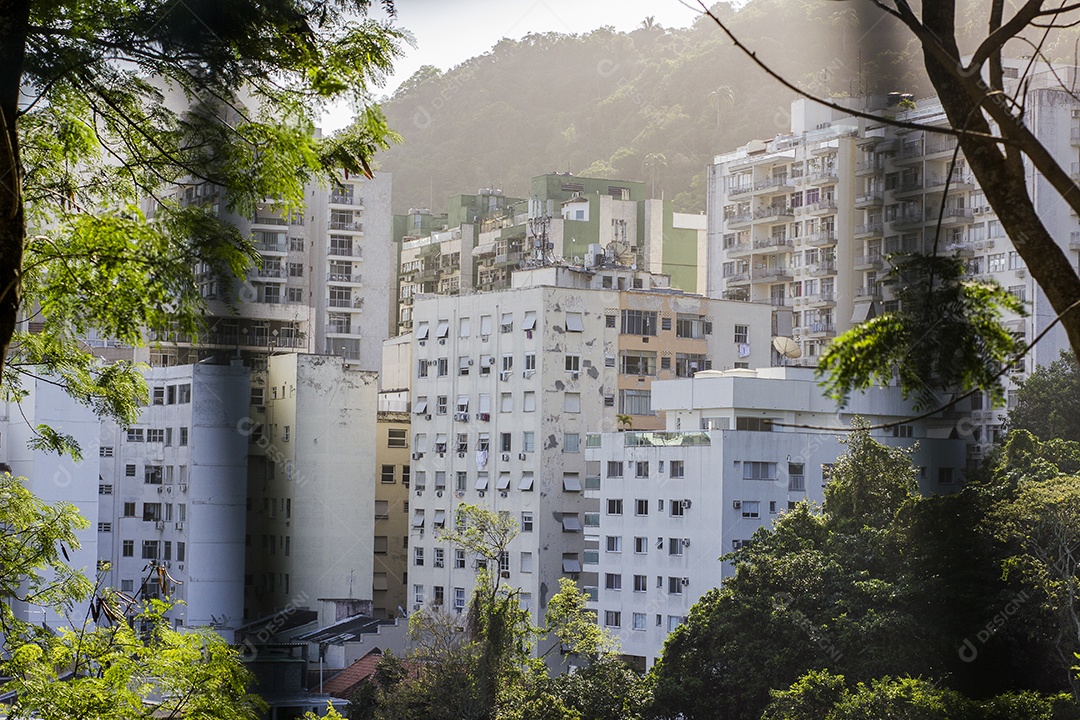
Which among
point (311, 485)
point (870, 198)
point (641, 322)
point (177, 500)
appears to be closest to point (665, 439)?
point (641, 322)

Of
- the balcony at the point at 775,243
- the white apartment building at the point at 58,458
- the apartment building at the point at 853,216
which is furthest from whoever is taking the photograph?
the balcony at the point at 775,243

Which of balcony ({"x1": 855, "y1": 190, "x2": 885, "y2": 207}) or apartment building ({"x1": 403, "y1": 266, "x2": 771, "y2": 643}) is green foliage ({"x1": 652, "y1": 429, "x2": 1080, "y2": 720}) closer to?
balcony ({"x1": 855, "y1": 190, "x2": 885, "y2": 207})

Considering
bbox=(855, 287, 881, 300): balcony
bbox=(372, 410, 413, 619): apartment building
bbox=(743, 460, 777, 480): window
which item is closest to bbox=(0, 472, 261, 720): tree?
bbox=(743, 460, 777, 480): window

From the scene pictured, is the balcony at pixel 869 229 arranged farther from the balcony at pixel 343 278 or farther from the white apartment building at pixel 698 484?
the balcony at pixel 343 278

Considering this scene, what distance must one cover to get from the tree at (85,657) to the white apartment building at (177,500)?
9770mm

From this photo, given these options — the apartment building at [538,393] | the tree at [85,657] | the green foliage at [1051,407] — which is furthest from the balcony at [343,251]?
the tree at [85,657]

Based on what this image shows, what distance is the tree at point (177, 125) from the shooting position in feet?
10.2

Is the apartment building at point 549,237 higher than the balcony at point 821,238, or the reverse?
the apartment building at point 549,237

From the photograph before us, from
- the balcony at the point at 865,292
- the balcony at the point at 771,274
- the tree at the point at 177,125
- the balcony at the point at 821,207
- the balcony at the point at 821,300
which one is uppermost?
the balcony at the point at 821,207

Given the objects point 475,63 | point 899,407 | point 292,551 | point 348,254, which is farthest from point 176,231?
point 475,63

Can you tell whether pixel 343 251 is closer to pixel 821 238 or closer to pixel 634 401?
pixel 634 401

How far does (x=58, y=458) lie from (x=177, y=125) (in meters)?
14.0

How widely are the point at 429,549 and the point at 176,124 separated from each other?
17.0 metres

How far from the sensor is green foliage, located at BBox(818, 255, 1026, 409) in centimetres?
242
